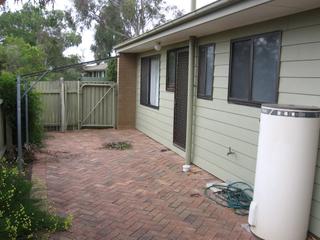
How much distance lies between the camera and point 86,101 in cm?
1064

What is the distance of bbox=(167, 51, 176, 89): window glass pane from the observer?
25.2ft

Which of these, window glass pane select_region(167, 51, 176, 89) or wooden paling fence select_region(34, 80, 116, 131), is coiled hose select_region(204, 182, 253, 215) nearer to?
window glass pane select_region(167, 51, 176, 89)

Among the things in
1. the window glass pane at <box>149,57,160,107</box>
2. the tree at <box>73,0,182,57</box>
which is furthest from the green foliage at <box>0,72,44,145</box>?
the tree at <box>73,0,182,57</box>

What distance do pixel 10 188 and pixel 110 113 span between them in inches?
292

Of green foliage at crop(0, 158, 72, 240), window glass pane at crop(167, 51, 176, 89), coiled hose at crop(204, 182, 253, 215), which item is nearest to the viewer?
green foliage at crop(0, 158, 72, 240)

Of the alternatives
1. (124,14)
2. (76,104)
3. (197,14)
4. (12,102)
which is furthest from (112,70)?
(124,14)

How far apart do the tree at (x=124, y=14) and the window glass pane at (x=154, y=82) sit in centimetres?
1550

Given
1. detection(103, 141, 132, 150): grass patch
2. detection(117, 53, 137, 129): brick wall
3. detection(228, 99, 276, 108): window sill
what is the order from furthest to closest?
detection(117, 53, 137, 129): brick wall < detection(103, 141, 132, 150): grass patch < detection(228, 99, 276, 108): window sill

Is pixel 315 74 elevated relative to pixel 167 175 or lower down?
elevated

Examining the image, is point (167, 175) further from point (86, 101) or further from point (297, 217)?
point (86, 101)

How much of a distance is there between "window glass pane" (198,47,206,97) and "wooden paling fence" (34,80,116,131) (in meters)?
4.88

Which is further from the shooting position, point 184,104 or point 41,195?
point 184,104

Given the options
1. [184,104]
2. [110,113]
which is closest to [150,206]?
[184,104]

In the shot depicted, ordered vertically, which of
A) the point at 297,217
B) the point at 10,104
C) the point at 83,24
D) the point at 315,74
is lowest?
the point at 297,217
